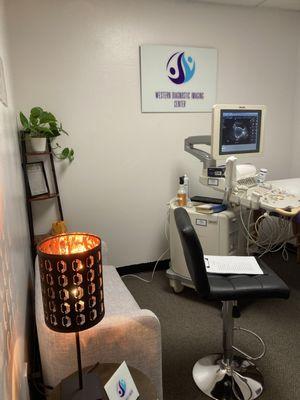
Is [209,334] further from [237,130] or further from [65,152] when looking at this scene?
[65,152]

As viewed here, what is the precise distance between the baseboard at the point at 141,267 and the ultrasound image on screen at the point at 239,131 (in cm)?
136

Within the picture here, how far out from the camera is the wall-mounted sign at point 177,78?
2.63 metres

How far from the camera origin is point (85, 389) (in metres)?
1.02

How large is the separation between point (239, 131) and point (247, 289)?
1.11 metres

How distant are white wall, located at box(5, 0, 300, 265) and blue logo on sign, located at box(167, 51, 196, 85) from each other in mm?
140

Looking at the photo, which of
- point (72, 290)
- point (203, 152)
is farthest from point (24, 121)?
point (72, 290)

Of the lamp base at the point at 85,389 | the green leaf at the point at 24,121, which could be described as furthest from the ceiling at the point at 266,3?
the lamp base at the point at 85,389

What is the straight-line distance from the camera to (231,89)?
2943 mm

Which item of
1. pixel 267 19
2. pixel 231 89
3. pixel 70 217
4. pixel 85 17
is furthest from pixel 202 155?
pixel 267 19

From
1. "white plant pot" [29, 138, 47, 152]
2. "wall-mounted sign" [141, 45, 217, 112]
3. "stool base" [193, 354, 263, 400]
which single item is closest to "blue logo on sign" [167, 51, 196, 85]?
"wall-mounted sign" [141, 45, 217, 112]

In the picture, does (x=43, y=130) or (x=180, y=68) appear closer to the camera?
(x=43, y=130)

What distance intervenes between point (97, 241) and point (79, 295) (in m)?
0.21

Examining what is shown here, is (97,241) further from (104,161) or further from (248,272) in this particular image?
(104,161)

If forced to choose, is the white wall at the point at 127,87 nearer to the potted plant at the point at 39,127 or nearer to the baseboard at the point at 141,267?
the baseboard at the point at 141,267
